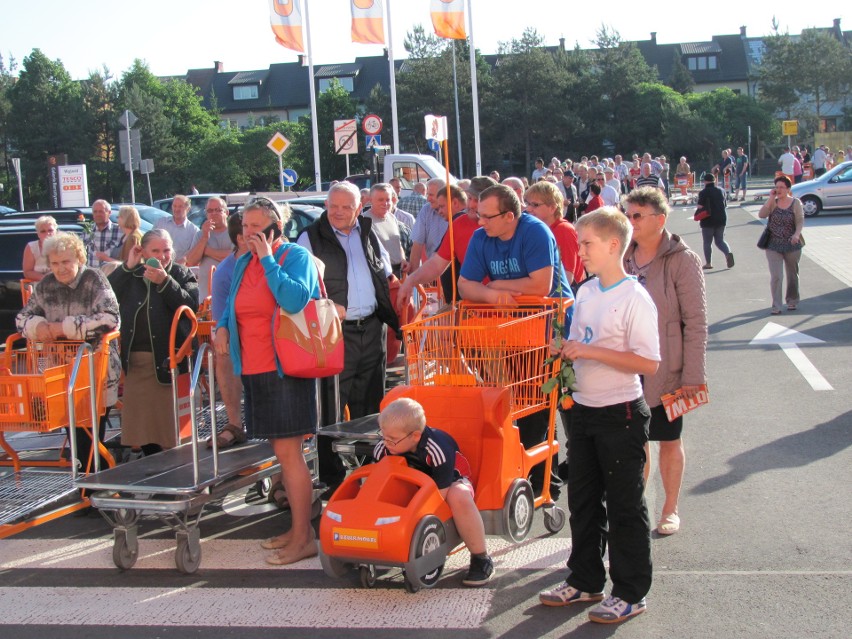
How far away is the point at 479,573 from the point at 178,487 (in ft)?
5.63

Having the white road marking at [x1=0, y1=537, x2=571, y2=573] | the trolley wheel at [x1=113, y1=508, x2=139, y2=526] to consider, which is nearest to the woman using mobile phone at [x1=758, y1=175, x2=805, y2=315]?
the white road marking at [x1=0, y1=537, x2=571, y2=573]

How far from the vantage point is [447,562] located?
5.34m

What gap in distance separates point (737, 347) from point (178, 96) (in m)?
70.0

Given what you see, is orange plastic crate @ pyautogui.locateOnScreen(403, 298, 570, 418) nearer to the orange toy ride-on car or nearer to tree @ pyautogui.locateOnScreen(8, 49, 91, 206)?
the orange toy ride-on car

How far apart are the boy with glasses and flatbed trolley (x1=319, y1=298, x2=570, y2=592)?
0.23 ft

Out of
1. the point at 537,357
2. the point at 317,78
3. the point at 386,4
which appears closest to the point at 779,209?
the point at 537,357

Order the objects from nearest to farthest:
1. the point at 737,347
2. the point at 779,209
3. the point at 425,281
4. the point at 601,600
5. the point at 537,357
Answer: the point at 601,600 < the point at 537,357 < the point at 425,281 < the point at 737,347 < the point at 779,209

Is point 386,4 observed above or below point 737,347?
above

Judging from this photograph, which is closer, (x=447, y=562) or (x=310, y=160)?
(x=447, y=562)

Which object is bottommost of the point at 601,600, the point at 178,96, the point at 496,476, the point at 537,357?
the point at 601,600

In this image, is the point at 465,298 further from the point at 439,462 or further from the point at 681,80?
the point at 681,80

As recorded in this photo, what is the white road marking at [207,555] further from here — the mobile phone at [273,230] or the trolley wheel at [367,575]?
Answer: the mobile phone at [273,230]

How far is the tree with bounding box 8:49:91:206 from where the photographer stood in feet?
221

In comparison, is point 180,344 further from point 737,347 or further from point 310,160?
point 310,160
